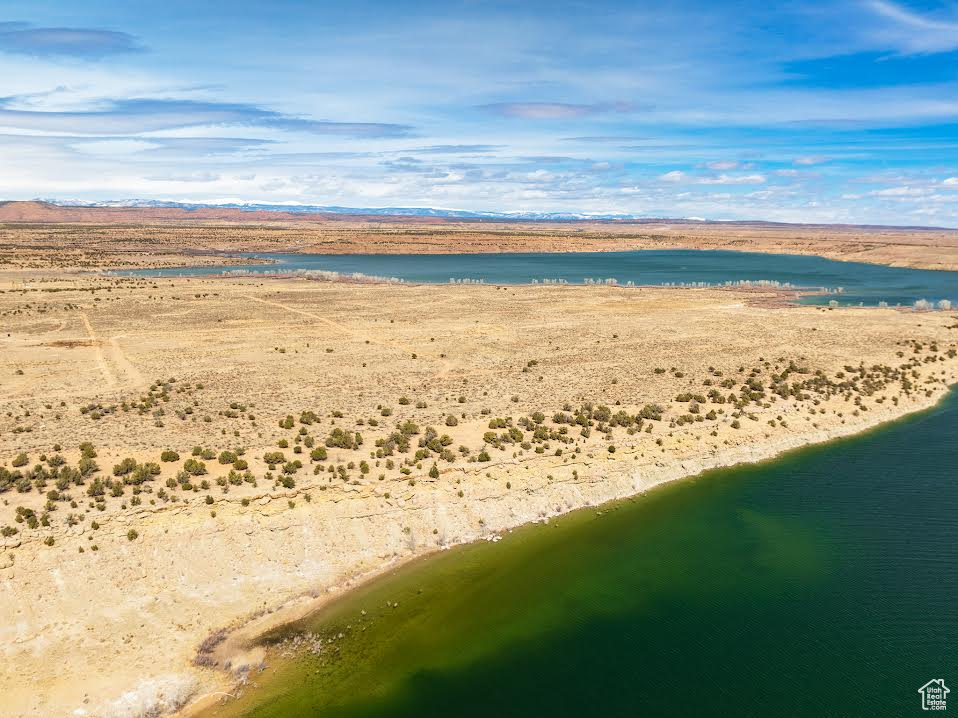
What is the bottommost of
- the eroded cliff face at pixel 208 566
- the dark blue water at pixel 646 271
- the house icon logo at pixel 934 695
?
the house icon logo at pixel 934 695

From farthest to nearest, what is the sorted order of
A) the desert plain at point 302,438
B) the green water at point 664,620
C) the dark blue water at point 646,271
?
the dark blue water at point 646,271
the desert plain at point 302,438
the green water at point 664,620

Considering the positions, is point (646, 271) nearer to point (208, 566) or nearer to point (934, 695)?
point (934, 695)

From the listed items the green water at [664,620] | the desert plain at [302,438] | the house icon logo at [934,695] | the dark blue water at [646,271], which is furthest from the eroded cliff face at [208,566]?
the dark blue water at [646,271]

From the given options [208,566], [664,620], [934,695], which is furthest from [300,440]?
[934,695]

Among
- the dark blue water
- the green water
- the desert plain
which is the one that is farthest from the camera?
the dark blue water

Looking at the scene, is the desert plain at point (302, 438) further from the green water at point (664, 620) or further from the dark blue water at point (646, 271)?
the dark blue water at point (646, 271)

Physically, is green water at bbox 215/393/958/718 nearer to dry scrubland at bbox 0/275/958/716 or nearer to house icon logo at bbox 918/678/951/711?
house icon logo at bbox 918/678/951/711

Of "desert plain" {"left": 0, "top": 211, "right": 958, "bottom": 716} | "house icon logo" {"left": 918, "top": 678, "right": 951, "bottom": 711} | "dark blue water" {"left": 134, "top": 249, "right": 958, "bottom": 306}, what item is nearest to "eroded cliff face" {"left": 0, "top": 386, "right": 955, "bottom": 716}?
"desert plain" {"left": 0, "top": 211, "right": 958, "bottom": 716}
